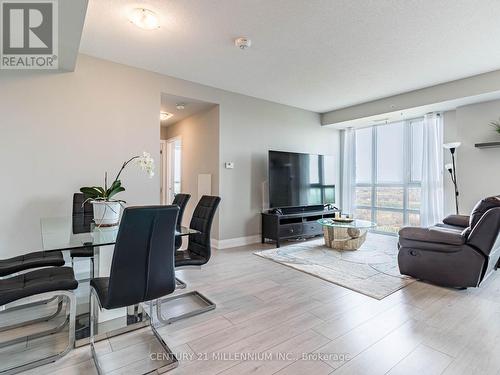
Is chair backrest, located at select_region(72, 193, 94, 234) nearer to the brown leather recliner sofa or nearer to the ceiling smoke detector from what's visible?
the ceiling smoke detector

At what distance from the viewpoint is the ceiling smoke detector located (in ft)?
9.55

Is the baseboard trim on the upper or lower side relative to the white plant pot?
lower

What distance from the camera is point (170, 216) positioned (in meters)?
1.65

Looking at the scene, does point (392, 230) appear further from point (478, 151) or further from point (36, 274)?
point (36, 274)

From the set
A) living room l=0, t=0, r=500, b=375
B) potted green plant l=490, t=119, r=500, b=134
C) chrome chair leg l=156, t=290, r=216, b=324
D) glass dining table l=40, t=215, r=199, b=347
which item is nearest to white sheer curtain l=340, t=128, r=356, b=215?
living room l=0, t=0, r=500, b=375

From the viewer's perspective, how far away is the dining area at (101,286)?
1.57m

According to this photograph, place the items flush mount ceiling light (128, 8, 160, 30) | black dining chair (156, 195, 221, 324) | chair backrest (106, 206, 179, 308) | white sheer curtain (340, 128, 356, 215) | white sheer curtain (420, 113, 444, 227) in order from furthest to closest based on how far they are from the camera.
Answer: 1. white sheer curtain (340, 128, 356, 215)
2. white sheer curtain (420, 113, 444, 227)
3. flush mount ceiling light (128, 8, 160, 30)
4. black dining chair (156, 195, 221, 324)
5. chair backrest (106, 206, 179, 308)

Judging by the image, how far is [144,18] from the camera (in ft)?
8.27

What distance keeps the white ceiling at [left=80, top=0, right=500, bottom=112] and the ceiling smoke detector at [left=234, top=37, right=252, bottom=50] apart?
0.19ft

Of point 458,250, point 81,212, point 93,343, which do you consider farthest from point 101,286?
point 458,250

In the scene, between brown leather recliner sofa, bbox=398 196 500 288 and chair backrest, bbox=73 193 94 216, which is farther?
chair backrest, bbox=73 193 94 216

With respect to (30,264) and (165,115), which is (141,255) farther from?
(165,115)

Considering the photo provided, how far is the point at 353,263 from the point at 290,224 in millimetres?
1418

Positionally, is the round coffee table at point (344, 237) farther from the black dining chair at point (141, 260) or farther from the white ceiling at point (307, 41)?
the black dining chair at point (141, 260)
